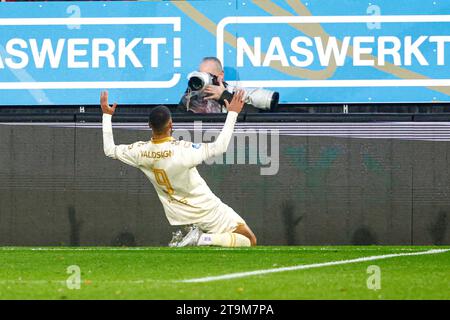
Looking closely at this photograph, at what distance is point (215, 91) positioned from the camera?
1572 cm

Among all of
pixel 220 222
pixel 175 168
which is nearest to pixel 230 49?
pixel 220 222

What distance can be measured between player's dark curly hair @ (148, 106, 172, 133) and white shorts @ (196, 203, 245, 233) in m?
1.13

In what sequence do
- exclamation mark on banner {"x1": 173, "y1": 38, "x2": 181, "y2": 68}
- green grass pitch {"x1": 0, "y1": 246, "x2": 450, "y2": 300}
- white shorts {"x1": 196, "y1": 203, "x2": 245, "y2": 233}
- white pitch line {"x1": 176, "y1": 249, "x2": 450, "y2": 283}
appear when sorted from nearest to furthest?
1. green grass pitch {"x1": 0, "y1": 246, "x2": 450, "y2": 300}
2. white pitch line {"x1": 176, "y1": 249, "x2": 450, "y2": 283}
3. white shorts {"x1": 196, "y1": 203, "x2": 245, "y2": 233}
4. exclamation mark on banner {"x1": 173, "y1": 38, "x2": 181, "y2": 68}

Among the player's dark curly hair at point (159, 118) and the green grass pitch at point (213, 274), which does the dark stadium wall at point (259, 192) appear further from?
the player's dark curly hair at point (159, 118)

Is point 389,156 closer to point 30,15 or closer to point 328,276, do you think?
point 30,15

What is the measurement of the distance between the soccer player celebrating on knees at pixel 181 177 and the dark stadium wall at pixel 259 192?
252 cm

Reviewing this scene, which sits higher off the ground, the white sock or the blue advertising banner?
the blue advertising banner

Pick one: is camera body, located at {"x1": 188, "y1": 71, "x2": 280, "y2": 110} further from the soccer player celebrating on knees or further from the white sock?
the white sock

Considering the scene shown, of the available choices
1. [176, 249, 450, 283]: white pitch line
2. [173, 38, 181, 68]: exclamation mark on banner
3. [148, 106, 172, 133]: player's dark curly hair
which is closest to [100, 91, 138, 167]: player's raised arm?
[148, 106, 172, 133]: player's dark curly hair

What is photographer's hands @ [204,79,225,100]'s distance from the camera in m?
15.7

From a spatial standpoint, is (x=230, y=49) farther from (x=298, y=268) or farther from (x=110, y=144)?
(x=298, y=268)

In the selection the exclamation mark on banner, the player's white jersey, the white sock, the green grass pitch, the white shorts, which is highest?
the exclamation mark on banner

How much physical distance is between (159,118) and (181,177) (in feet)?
2.25
